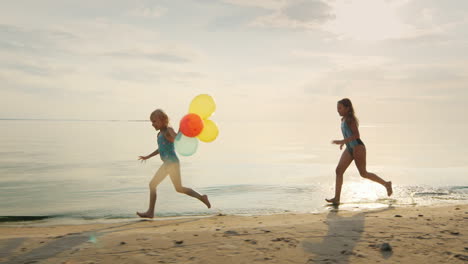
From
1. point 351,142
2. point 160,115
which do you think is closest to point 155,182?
A: point 160,115

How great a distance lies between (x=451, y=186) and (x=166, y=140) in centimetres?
893

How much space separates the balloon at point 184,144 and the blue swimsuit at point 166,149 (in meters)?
0.13

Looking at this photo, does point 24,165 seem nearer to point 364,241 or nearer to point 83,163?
point 83,163

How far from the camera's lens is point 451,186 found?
10641 millimetres

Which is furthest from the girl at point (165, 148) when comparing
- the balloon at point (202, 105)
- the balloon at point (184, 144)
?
the balloon at point (202, 105)

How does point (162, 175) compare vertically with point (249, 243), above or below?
above

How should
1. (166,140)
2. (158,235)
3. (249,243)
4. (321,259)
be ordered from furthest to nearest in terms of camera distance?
(166,140) → (158,235) → (249,243) → (321,259)

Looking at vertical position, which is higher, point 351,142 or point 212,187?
point 351,142

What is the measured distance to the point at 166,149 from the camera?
6566 millimetres

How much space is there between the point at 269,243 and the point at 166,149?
2.93 meters

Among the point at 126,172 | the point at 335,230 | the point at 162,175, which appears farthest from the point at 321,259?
the point at 126,172

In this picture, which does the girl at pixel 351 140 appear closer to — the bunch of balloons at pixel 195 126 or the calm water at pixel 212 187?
the calm water at pixel 212 187

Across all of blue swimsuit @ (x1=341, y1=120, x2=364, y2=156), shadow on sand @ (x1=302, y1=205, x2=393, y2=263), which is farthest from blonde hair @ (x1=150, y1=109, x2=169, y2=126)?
blue swimsuit @ (x1=341, y1=120, x2=364, y2=156)

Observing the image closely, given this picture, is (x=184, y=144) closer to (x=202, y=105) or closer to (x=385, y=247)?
(x=202, y=105)
